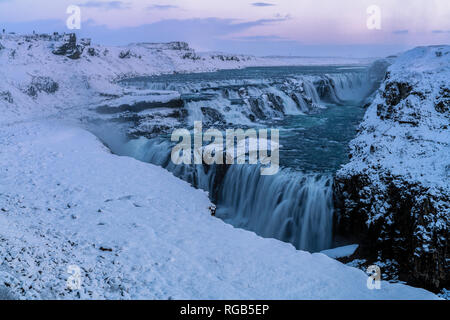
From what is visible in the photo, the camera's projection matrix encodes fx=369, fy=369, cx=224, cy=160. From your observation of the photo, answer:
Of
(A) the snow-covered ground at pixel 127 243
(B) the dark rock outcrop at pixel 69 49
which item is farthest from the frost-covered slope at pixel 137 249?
(B) the dark rock outcrop at pixel 69 49

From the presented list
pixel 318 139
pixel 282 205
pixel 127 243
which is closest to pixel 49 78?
pixel 318 139

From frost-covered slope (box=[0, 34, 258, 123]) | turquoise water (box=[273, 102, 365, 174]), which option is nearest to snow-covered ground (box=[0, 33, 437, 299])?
turquoise water (box=[273, 102, 365, 174])

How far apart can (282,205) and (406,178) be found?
15.3 ft

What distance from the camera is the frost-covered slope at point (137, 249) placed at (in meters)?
7.34

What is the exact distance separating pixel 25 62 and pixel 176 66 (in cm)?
4230

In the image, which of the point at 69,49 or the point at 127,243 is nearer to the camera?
the point at 127,243

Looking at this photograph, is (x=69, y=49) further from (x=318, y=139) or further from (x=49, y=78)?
(x=318, y=139)

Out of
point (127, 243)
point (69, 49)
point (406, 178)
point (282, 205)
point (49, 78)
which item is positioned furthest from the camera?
point (69, 49)

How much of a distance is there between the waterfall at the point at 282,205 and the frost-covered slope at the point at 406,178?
95cm

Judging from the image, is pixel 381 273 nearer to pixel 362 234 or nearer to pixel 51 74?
pixel 362 234

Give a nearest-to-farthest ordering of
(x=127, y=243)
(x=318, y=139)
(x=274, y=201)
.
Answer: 1. (x=127, y=243)
2. (x=274, y=201)
3. (x=318, y=139)

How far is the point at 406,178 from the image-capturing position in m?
Answer: 10.7

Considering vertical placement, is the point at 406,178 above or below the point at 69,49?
below

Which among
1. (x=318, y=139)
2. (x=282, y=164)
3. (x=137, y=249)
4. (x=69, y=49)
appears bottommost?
(x=137, y=249)
